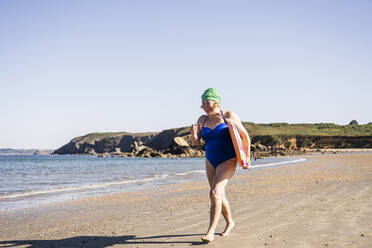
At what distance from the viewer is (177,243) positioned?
5.00m

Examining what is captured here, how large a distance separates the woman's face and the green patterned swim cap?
44 millimetres

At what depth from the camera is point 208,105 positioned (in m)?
4.96

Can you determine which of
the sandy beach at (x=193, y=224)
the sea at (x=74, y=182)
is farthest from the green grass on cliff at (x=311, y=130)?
the sandy beach at (x=193, y=224)

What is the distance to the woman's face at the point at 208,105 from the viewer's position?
16.2 feet

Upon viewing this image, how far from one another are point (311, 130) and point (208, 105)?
15135 cm

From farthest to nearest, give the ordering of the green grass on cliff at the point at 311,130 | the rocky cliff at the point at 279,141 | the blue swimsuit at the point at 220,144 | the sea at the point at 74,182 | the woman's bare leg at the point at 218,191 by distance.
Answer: the green grass on cliff at the point at 311,130, the rocky cliff at the point at 279,141, the sea at the point at 74,182, the blue swimsuit at the point at 220,144, the woman's bare leg at the point at 218,191

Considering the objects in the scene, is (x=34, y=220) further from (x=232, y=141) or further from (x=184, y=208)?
(x=232, y=141)

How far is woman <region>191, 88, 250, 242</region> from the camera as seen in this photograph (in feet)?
15.8

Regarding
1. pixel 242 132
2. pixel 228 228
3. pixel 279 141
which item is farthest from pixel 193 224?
Answer: pixel 279 141

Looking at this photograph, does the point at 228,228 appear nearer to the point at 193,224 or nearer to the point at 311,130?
the point at 193,224

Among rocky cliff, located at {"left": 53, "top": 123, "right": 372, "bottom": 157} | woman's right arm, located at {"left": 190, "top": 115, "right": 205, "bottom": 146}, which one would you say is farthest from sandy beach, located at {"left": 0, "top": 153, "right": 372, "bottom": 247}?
rocky cliff, located at {"left": 53, "top": 123, "right": 372, "bottom": 157}

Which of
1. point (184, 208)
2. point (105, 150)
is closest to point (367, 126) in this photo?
point (105, 150)

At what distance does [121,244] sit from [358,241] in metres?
3.18

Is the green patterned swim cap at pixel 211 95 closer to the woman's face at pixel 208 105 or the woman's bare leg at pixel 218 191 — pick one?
the woman's face at pixel 208 105
